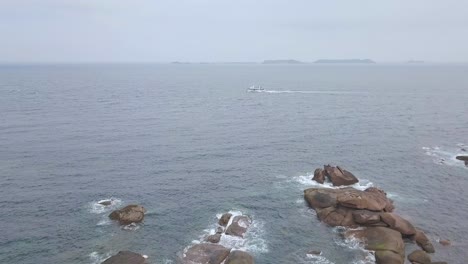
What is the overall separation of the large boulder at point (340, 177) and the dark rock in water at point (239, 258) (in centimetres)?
2641

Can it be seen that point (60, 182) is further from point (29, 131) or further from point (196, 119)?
point (196, 119)

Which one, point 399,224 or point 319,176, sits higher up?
point 319,176

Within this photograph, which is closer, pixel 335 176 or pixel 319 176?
pixel 335 176

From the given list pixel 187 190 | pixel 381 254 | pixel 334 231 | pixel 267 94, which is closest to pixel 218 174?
pixel 187 190

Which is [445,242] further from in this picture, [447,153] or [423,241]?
[447,153]

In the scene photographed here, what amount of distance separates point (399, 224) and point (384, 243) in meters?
4.60

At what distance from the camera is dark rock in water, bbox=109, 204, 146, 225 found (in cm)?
5462

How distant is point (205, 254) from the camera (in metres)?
46.5

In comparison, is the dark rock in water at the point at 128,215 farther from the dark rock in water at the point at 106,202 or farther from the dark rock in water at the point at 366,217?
the dark rock in water at the point at 366,217

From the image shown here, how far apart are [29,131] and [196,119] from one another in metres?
45.7

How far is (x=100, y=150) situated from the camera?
3403 inches

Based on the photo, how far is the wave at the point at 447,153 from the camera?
3184 inches

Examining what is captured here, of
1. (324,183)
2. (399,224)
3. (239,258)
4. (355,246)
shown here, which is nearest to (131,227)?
(239,258)

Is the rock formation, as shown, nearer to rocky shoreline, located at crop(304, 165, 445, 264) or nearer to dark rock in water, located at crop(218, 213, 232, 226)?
rocky shoreline, located at crop(304, 165, 445, 264)
